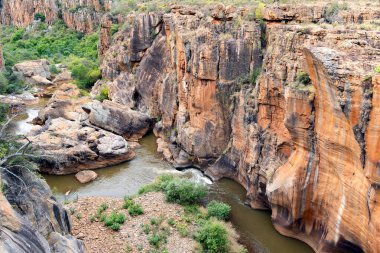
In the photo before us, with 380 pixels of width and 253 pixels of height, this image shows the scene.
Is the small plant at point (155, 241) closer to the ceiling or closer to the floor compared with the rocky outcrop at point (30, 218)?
closer to the floor

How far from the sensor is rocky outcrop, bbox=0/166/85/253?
8.40m

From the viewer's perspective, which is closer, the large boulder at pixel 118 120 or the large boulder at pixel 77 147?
the large boulder at pixel 77 147

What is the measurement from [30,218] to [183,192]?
990 cm

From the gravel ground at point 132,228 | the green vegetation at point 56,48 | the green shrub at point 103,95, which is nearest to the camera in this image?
the gravel ground at point 132,228

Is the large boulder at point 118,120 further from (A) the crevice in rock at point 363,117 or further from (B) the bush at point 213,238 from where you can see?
(A) the crevice in rock at point 363,117

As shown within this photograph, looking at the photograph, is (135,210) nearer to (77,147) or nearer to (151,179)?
(151,179)

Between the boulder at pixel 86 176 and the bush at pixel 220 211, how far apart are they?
348 inches

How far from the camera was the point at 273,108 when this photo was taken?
62.6 ft

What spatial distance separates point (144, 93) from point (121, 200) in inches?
621

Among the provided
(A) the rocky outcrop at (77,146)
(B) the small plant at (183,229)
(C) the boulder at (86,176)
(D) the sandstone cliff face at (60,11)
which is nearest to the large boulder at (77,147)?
(A) the rocky outcrop at (77,146)

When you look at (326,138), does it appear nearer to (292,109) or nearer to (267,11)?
(292,109)

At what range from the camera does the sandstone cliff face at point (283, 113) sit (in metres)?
13.5

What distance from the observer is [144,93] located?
113 ft

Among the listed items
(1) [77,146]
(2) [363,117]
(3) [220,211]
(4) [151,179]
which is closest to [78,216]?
(3) [220,211]
